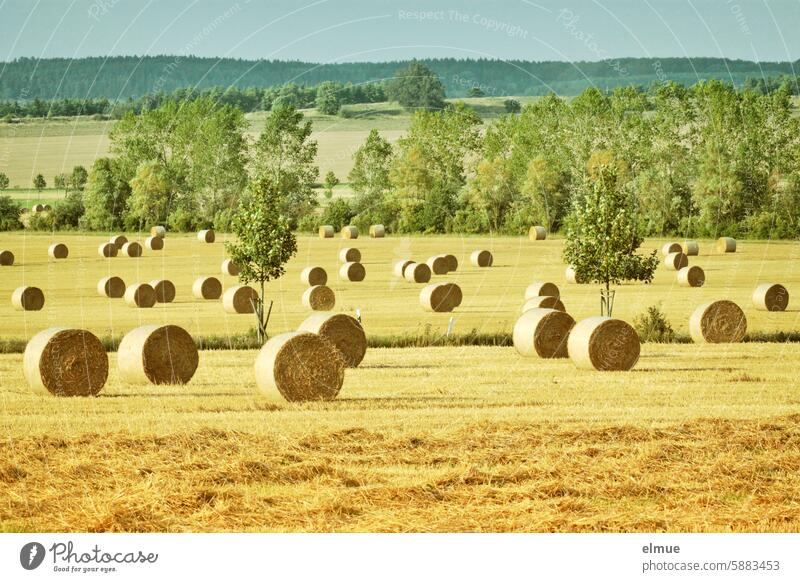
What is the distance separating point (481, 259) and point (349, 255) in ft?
19.4

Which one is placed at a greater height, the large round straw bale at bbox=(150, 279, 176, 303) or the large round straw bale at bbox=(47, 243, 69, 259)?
the large round straw bale at bbox=(47, 243, 69, 259)

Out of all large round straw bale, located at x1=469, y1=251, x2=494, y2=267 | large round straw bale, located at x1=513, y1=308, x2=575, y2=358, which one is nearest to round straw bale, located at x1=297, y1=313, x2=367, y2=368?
large round straw bale, located at x1=513, y1=308, x2=575, y2=358

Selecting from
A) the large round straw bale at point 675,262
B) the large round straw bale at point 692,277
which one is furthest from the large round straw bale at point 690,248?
the large round straw bale at point 692,277

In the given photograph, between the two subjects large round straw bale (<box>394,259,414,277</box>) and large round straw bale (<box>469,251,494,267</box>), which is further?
large round straw bale (<box>469,251,494,267</box>)

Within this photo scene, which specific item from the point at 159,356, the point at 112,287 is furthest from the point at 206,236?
the point at 159,356

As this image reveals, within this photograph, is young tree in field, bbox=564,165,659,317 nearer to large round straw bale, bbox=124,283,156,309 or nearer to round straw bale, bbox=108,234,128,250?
large round straw bale, bbox=124,283,156,309

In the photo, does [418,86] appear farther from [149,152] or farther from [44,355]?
[149,152]

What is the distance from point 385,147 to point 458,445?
1947cm

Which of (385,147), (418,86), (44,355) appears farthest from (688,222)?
(44,355)

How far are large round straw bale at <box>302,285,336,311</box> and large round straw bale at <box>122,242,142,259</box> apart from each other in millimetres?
18149

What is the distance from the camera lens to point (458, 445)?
17.1 metres

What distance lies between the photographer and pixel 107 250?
5441 centimetres

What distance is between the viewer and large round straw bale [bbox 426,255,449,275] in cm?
5061

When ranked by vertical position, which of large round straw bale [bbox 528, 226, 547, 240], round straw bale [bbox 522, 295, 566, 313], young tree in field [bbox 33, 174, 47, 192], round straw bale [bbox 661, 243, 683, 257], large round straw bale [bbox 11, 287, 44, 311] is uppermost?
young tree in field [bbox 33, 174, 47, 192]
